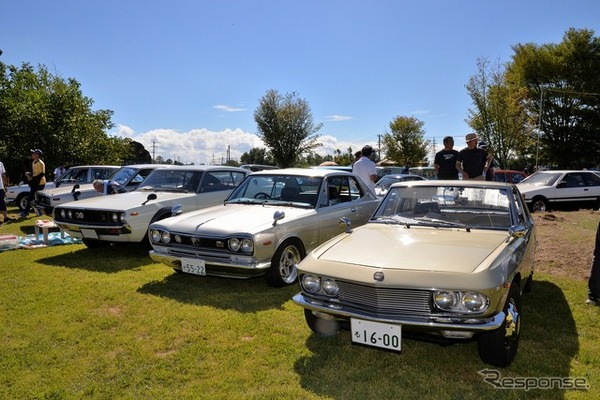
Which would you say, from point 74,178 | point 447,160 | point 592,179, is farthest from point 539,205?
point 74,178

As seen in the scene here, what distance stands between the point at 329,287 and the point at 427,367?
39.1 inches

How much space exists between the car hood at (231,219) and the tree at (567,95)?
34.5 meters

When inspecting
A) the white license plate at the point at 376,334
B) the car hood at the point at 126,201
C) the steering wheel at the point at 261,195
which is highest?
the steering wheel at the point at 261,195

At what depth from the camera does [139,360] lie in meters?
3.43

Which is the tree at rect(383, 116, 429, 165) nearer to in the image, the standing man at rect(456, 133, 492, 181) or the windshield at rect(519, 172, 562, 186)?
the windshield at rect(519, 172, 562, 186)

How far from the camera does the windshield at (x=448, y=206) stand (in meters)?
4.04

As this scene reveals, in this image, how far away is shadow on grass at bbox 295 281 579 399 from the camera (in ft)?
9.66

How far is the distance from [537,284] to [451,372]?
2.86 metres

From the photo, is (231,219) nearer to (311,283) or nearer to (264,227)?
(264,227)

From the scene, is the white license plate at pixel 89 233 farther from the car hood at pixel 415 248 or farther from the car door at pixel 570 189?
the car door at pixel 570 189

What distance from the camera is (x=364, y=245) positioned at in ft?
11.8

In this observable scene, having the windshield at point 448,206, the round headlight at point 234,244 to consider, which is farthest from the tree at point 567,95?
the round headlight at point 234,244

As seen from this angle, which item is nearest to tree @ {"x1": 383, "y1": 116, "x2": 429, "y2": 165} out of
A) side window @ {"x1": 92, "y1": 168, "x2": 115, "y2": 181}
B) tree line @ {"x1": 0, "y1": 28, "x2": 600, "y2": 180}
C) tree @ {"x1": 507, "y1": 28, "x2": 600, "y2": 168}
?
tree line @ {"x1": 0, "y1": 28, "x2": 600, "y2": 180}

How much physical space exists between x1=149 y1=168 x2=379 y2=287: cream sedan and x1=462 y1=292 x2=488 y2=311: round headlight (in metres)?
2.47
